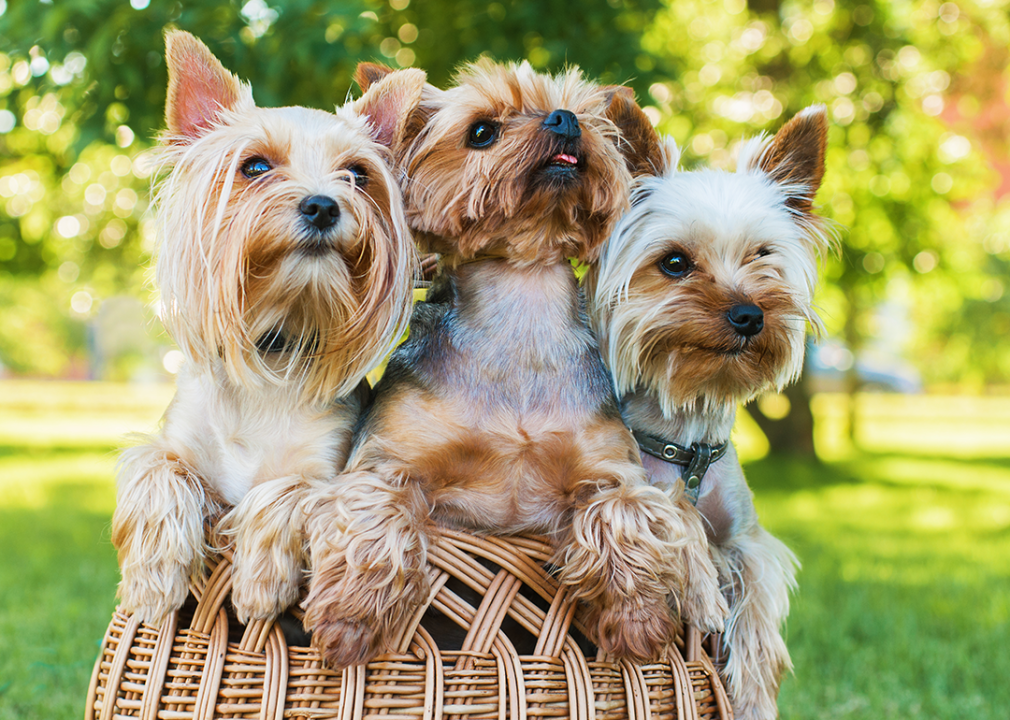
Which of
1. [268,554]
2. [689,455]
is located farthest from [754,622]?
[268,554]

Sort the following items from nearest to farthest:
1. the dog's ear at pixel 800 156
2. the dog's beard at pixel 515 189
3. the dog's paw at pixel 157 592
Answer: the dog's paw at pixel 157 592 < the dog's beard at pixel 515 189 < the dog's ear at pixel 800 156

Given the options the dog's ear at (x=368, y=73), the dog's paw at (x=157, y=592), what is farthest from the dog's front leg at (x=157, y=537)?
the dog's ear at (x=368, y=73)

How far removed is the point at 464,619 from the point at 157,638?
82 centimetres

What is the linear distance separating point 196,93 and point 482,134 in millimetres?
845

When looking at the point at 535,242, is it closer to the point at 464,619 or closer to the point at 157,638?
the point at 464,619

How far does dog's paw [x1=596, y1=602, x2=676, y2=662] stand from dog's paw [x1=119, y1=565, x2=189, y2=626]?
1075 mm

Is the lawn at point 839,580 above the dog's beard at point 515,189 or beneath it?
beneath

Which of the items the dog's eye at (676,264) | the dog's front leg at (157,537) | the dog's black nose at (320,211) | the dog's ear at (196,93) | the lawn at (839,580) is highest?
the dog's ear at (196,93)

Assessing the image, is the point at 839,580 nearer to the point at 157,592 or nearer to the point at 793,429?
the point at 157,592

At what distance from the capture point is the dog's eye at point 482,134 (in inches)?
100

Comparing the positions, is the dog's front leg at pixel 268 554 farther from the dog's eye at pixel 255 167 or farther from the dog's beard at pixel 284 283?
the dog's eye at pixel 255 167

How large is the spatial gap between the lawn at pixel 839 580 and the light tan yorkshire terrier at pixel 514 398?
1.05 m

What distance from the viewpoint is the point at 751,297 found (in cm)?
276

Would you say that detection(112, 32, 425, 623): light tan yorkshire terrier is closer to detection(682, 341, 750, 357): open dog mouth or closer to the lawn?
the lawn
